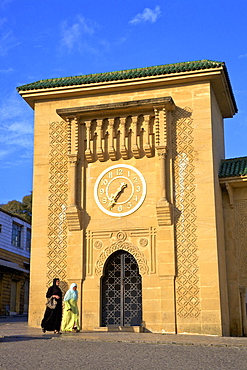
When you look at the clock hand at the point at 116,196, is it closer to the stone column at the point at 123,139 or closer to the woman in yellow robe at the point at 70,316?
the stone column at the point at 123,139

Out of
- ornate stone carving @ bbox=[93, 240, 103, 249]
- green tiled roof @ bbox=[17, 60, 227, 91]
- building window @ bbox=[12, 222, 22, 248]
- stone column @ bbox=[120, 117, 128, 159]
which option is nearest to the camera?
ornate stone carving @ bbox=[93, 240, 103, 249]

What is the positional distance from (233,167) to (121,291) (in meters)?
5.35

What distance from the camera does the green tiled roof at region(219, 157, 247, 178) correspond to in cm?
1819

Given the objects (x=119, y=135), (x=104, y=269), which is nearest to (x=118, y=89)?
(x=119, y=135)

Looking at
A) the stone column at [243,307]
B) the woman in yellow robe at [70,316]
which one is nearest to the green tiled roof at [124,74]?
the stone column at [243,307]

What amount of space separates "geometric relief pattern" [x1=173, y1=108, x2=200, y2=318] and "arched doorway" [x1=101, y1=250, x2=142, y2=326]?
138 centimetres

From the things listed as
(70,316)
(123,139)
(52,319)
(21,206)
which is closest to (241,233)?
(123,139)

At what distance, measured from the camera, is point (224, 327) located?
1656 centimetres

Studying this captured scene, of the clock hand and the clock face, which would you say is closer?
the clock face

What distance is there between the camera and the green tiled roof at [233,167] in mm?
18188

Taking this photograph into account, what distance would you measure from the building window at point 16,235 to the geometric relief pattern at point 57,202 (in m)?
21.2

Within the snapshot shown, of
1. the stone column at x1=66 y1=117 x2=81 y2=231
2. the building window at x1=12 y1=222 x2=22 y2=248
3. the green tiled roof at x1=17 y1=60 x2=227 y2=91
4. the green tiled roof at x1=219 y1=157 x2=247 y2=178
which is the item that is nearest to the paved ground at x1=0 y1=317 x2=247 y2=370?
the stone column at x1=66 y1=117 x2=81 y2=231

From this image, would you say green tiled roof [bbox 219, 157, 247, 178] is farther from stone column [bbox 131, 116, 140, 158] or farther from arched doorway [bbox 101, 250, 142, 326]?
arched doorway [bbox 101, 250, 142, 326]

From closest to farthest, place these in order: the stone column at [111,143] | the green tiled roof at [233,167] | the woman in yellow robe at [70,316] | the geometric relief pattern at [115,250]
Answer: the woman in yellow robe at [70,316], the geometric relief pattern at [115,250], the stone column at [111,143], the green tiled roof at [233,167]
